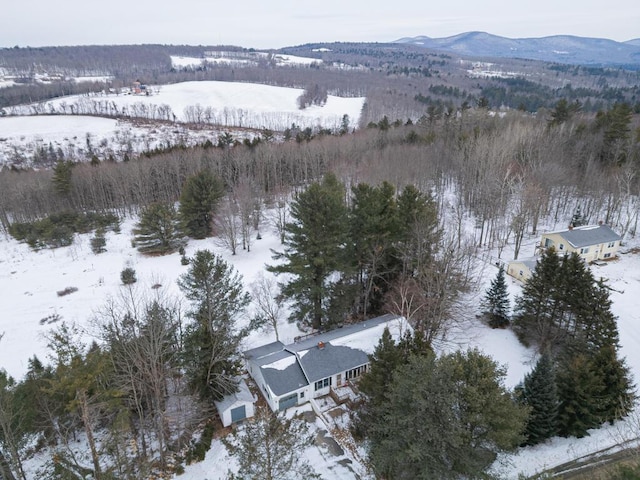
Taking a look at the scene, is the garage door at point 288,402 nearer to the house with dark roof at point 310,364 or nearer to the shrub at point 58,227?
the house with dark roof at point 310,364

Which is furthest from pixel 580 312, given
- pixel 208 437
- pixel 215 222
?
pixel 215 222

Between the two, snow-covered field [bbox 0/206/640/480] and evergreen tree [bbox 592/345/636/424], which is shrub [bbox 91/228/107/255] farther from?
evergreen tree [bbox 592/345/636/424]

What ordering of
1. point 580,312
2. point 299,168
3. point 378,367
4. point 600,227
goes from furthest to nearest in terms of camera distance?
point 299,168 → point 600,227 → point 580,312 → point 378,367

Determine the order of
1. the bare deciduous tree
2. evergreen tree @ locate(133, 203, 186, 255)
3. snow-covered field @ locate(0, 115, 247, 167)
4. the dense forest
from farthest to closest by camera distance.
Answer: snow-covered field @ locate(0, 115, 247, 167) → evergreen tree @ locate(133, 203, 186, 255) → the bare deciduous tree → the dense forest

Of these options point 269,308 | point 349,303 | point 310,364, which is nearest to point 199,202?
point 269,308

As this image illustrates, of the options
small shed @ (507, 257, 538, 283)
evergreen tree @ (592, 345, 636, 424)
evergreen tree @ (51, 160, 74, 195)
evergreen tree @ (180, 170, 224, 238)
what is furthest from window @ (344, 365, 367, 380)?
evergreen tree @ (51, 160, 74, 195)

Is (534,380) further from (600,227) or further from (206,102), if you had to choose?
(206,102)

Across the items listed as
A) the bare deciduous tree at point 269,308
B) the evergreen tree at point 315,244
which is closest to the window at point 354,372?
the evergreen tree at point 315,244
